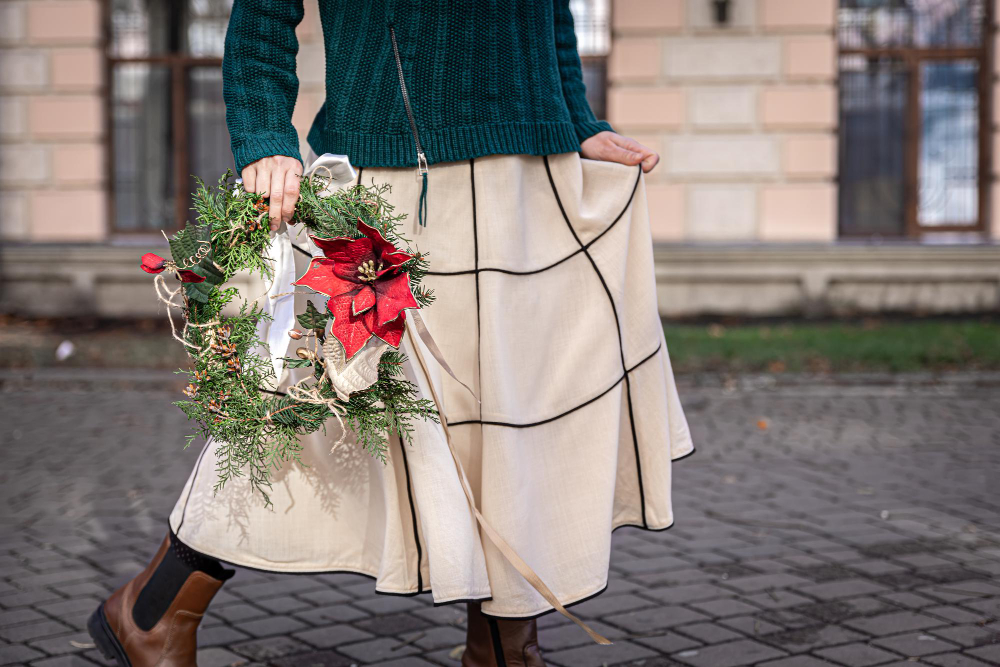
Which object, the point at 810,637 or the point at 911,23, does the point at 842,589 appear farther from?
the point at 911,23

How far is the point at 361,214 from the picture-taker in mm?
1777

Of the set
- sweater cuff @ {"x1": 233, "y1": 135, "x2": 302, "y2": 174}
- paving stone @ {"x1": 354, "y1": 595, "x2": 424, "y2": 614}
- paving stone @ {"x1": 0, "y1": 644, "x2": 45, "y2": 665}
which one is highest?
sweater cuff @ {"x1": 233, "y1": 135, "x2": 302, "y2": 174}

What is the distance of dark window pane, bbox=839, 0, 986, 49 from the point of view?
36.0 feet

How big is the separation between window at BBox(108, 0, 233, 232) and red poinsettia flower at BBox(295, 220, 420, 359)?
400 inches

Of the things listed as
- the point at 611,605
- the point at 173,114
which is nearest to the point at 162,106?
the point at 173,114

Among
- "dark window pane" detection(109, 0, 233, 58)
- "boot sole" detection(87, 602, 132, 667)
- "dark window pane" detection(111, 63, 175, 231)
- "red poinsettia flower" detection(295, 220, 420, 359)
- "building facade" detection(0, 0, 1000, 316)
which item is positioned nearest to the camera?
"red poinsettia flower" detection(295, 220, 420, 359)

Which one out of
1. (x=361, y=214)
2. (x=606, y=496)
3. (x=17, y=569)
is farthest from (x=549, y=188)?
(x=17, y=569)

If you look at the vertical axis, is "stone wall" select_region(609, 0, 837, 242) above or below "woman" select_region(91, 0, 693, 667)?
above

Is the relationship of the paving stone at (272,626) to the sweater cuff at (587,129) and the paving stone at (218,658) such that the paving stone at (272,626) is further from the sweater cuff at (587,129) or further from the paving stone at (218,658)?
the sweater cuff at (587,129)

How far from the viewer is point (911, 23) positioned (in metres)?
11.1

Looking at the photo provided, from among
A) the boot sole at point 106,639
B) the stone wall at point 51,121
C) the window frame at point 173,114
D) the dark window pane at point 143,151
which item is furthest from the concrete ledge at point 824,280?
the boot sole at point 106,639

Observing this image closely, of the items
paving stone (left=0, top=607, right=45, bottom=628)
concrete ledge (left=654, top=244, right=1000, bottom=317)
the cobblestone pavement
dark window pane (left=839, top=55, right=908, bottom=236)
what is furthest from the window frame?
paving stone (left=0, top=607, right=45, bottom=628)

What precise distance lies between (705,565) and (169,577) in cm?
184

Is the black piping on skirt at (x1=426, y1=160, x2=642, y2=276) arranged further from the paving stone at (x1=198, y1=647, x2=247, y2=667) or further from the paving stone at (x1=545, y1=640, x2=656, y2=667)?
the paving stone at (x1=198, y1=647, x2=247, y2=667)
